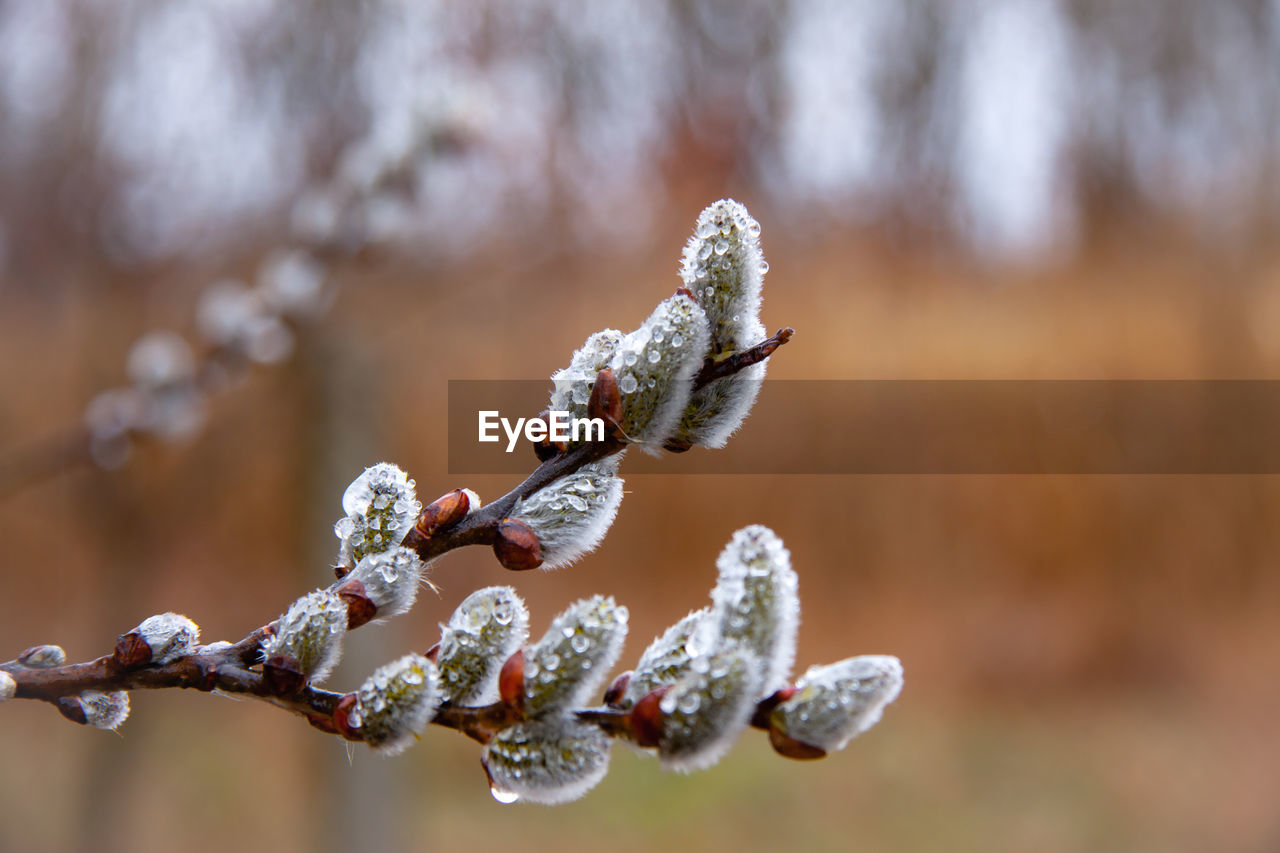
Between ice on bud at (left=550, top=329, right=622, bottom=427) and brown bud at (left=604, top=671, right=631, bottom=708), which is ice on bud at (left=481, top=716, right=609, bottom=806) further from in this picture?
ice on bud at (left=550, top=329, right=622, bottom=427)

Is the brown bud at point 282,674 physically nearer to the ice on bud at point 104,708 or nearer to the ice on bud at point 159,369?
the ice on bud at point 104,708

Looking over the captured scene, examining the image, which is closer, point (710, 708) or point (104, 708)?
point (710, 708)

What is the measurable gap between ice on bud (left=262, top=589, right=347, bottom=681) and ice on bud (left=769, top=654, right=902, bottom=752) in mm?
284

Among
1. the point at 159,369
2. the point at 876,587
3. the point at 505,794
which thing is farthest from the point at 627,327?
the point at 505,794

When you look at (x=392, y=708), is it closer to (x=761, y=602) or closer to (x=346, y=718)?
(x=346, y=718)

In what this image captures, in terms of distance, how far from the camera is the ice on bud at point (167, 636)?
→ 59 cm

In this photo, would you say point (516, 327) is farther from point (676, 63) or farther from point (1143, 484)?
point (1143, 484)

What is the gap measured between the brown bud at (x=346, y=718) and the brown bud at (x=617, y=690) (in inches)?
6.0

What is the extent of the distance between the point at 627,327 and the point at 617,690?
15.3 feet

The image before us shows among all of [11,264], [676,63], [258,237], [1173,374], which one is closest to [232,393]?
[258,237]

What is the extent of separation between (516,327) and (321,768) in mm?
1871

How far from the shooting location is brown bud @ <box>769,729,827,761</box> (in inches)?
21.0

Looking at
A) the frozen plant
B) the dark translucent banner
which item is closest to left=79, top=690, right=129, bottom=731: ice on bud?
the frozen plant

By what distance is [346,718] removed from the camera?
56 centimetres
